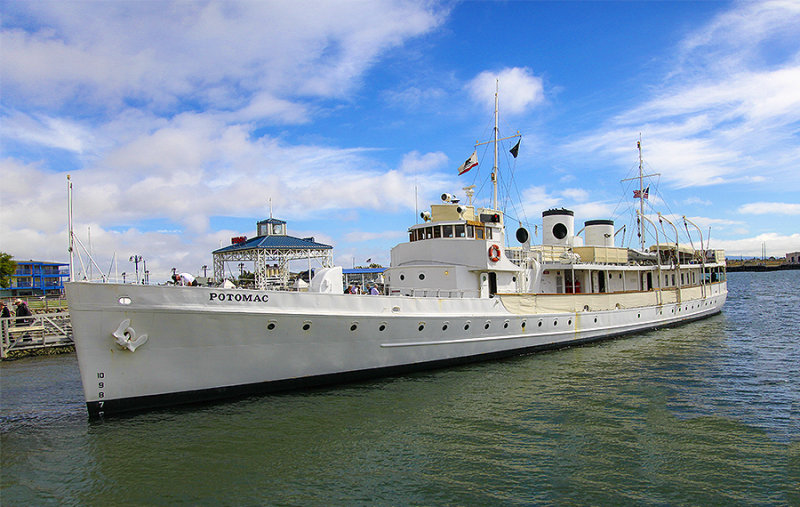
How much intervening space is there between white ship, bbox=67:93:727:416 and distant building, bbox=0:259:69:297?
166ft

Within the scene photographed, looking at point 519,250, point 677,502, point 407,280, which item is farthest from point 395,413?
point 519,250

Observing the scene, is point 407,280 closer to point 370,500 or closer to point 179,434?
point 179,434

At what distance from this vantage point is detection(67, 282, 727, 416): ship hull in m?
11.2

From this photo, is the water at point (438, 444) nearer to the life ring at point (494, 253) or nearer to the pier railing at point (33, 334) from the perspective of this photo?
the life ring at point (494, 253)

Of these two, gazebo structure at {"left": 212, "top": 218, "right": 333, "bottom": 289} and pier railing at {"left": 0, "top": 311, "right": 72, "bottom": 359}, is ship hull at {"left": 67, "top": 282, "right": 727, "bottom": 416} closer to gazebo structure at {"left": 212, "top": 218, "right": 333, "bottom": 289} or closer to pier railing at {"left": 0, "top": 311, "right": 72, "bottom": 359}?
pier railing at {"left": 0, "top": 311, "right": 72, "bottom": 359}

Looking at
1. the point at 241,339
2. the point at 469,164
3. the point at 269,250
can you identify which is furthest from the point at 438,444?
the point at 269,250

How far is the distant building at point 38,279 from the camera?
52.9 m

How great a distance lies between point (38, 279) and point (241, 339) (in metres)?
60.0

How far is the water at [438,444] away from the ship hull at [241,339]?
22.7 inches

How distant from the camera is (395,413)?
11719 millimetres

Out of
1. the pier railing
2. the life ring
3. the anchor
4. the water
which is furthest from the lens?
the pier railing

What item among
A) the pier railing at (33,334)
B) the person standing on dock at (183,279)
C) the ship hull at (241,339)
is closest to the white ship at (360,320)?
the ship hull at (241,339)

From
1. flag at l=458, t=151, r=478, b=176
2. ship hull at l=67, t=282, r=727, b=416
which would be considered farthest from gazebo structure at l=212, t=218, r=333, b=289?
ship hull at l=67, t=282, r=727, b=416

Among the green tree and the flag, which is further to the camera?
the green tree
